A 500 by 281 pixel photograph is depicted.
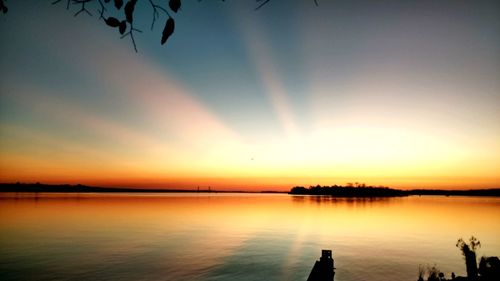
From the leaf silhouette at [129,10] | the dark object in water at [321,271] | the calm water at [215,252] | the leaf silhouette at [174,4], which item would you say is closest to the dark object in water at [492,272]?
the dark object in water at [321,271]

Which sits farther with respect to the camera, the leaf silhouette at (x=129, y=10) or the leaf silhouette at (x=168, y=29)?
the leaf silhouette at (x=129, y=10)

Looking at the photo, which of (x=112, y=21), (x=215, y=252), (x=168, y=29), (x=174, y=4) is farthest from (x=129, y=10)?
(x=215, y=252)

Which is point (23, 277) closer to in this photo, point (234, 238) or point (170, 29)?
point (234, 238)

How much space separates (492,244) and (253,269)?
4301 cm

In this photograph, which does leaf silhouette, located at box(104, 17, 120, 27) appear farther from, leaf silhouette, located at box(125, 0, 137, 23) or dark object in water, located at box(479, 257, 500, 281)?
dark object in water, located at box(479, 257, 500, 281)

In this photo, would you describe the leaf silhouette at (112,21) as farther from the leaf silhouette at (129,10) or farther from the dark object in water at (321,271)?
the dark object in water at (321,271)

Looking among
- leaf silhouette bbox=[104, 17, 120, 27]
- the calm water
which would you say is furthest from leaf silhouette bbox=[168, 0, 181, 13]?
the calm water

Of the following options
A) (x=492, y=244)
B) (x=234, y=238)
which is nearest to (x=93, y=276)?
(x=234, y=238)

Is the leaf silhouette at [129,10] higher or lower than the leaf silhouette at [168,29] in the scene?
higher

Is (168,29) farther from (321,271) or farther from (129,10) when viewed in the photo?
(321,271)

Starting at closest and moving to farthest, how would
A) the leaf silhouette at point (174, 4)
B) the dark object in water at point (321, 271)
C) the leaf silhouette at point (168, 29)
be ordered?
the leaf silhouette at point (168, 29)
the leaf silhouette at point (174, 4)
the dark object in water at point (321, 271)

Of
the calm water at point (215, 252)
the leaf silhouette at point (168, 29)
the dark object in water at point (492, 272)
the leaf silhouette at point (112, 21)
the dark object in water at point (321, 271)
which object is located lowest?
the calm water at point (215, 252)

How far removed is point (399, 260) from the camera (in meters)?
42.5

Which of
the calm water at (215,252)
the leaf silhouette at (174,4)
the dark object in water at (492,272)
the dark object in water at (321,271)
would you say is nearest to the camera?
the leaf silhouette at (174,4)
